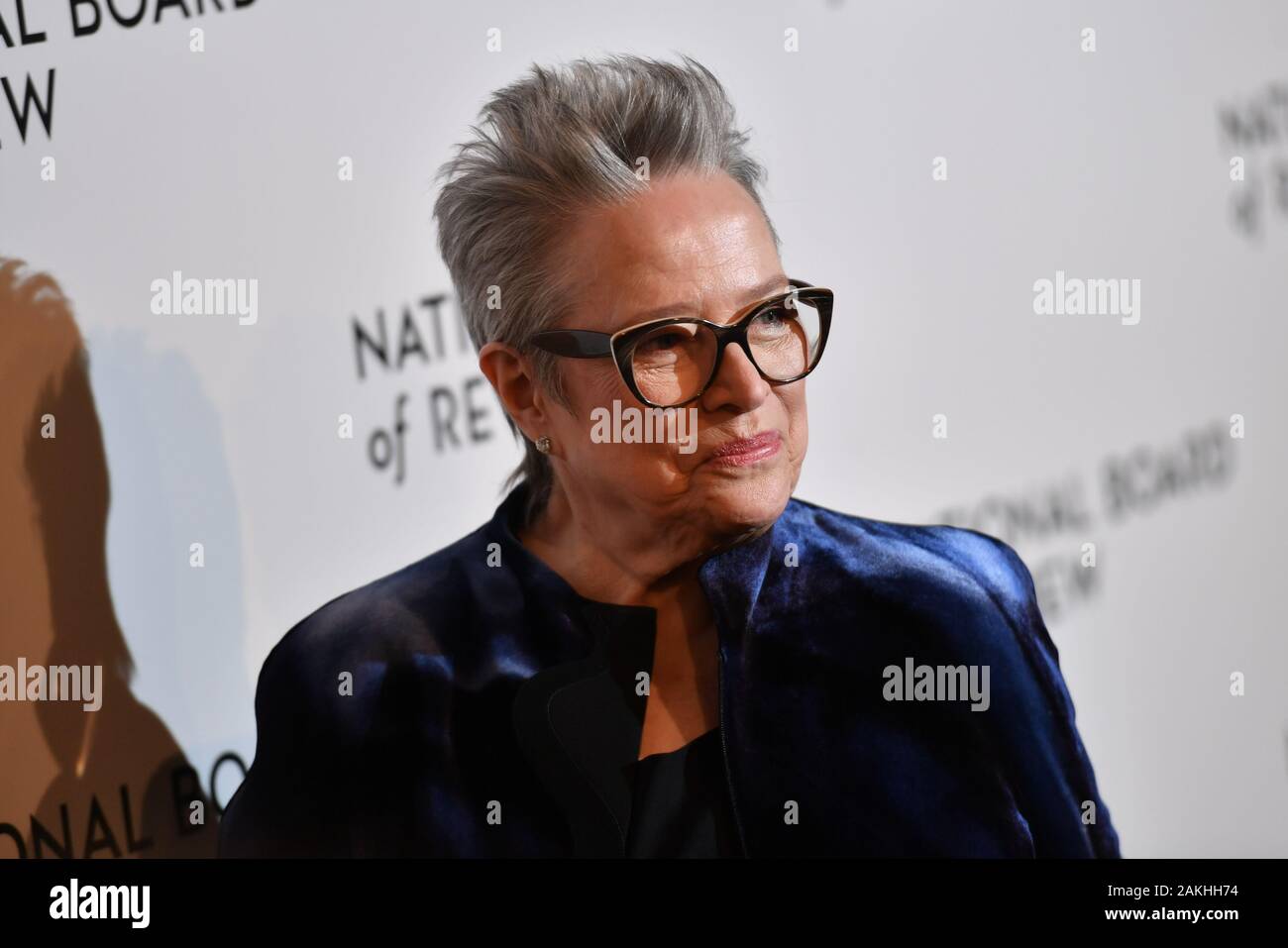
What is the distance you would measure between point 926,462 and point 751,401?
36 cm

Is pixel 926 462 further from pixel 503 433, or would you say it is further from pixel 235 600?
pixel 235 600

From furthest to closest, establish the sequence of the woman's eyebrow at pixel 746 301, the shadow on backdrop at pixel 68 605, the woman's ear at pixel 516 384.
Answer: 1. the shadow on backdrop at pixel 68 605
2. the woman's ear at pixel 516 384
3. the woman's eyebrow at pixel 746 301

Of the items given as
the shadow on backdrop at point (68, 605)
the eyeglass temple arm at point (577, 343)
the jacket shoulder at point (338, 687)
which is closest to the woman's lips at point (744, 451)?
the eyeglass temple arm at point (577, 343)

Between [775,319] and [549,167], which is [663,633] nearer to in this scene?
[775,319]

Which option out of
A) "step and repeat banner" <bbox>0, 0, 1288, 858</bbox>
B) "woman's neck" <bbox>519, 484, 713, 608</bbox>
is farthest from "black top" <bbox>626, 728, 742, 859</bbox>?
"step and repeat banner" <bbox>0, 0, 1288, 858</bbox>

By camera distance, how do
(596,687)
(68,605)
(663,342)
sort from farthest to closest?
(68,605) → (596,687) → (663,342)

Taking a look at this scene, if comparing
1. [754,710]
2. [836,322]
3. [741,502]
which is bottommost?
[754,710]

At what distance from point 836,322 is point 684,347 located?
0.31 meters

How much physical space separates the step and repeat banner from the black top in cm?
47

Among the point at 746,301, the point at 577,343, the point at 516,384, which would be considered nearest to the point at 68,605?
the point at 516,384

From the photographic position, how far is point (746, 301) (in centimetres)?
→ 184

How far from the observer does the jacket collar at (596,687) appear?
6.31ft

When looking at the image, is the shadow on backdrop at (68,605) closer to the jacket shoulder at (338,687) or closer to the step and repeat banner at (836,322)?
the step and repeat banner at (836,322)
